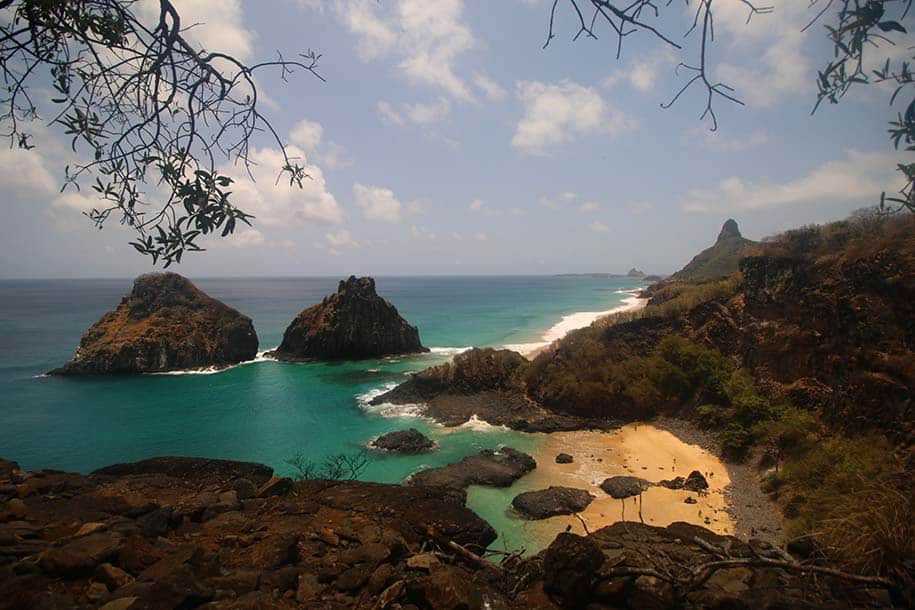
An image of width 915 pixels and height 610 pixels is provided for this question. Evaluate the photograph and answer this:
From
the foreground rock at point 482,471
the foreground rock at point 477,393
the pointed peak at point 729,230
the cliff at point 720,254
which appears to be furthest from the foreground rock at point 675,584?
the pointed peak at point 729,230

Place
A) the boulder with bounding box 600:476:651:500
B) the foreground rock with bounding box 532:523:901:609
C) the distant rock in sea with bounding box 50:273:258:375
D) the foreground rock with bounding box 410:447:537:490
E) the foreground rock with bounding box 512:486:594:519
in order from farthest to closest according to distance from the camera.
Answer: the distant rock in sea with bounding box 50:273:258:375
the foreground rock with bounding box 410:447:537:490
the boulder with bounding box 600:476:651:500
the foreground rock with bounding box 512:486:594:519
the foreground rock with bounding box 532:523:901:609

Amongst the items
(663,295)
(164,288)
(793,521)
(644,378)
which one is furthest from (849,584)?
(164,288)

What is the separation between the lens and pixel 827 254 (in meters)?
17.0

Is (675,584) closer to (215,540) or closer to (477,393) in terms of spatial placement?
(215,540)

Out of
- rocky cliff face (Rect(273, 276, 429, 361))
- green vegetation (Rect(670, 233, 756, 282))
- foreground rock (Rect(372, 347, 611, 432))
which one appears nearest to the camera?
foreground rock (Rect(372, 347, 611, 432))

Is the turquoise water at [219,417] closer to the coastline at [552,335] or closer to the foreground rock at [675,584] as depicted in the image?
the coastline at [552,335]

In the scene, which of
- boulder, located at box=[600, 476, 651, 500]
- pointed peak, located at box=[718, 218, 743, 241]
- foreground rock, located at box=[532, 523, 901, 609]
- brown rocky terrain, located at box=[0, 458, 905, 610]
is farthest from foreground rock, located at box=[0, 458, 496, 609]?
pointed peak, located at box=[718, 218, 743, 241]

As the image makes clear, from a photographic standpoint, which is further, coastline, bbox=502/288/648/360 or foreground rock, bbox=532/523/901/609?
coastline, bbox=502/288/648/360

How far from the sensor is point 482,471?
610 inches

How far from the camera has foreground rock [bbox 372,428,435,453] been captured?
1852 cm

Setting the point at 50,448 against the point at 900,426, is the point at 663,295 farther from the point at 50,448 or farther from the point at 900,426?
the point at 50,448

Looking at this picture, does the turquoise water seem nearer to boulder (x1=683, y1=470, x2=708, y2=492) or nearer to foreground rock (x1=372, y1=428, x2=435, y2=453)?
foreground rock (x1=372, y1=428, x2=435, y2=453)

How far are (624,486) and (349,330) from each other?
32440 mm

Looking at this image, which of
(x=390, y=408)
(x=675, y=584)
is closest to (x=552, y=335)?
(x=390, y=408)
